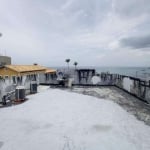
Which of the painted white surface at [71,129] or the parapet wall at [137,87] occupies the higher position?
the parapet wall at [137,87]

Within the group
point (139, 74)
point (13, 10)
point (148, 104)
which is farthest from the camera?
point (139, 74)

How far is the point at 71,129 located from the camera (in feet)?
18.5

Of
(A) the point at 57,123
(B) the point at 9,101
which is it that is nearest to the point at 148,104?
(A) the point at 57,123

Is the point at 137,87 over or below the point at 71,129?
over

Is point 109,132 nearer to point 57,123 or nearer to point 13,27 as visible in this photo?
point 57,123

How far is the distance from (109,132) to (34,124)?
2.67 meters

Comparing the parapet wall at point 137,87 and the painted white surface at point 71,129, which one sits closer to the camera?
the painted white surface at point 71,129

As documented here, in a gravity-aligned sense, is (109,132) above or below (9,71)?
below

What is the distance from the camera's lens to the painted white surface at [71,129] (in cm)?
454

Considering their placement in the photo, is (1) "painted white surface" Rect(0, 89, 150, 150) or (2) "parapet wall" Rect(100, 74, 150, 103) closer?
(1) "painted white surface" Rect(0, 89, 150, 150)

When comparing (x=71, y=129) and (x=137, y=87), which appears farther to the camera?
(x=137, y=87)

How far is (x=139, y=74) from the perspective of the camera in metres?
14.8

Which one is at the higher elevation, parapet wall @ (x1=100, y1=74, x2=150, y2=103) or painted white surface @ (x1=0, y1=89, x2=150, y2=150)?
parapet wall @ (x1=100, y1=74, x2=150, y2=103)

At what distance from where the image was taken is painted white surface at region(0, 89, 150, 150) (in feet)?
14.9
